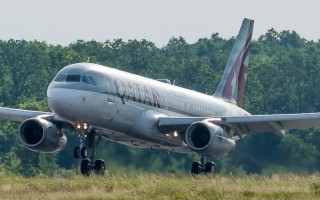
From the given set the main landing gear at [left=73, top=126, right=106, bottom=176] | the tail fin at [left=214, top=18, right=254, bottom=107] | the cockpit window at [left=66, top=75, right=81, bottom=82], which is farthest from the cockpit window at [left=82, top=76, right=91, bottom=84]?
the tail fin at [left=214, top=18, right=254, bottom=107]

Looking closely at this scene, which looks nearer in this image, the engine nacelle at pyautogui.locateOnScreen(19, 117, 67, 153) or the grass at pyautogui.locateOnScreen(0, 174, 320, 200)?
the grass at pyautogui.locateOnScreen(0, 174, 320, 200)

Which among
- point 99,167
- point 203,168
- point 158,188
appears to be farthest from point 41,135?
point 158,188

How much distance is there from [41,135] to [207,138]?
7.10 m

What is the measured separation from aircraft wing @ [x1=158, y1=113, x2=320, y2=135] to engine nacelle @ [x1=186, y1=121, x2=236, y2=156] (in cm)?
101

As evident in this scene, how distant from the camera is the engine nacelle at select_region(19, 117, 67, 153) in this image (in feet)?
224

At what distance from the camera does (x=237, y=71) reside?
266 ft

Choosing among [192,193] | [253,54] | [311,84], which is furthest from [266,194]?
[253,54]

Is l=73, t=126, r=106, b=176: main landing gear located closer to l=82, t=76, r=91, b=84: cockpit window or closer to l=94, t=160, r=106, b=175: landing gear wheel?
l=94, t=160, r=106, b=175: landing gear wheel

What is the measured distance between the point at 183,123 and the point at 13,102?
75541 millimetres

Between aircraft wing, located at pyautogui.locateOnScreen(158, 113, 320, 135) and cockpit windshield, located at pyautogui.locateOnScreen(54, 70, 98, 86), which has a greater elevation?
cockpit windshield, located at pyautogui.locateOnScreen(54, 70, 98, 86)

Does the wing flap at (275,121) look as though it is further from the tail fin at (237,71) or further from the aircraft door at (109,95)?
the tail fin at (237,71)

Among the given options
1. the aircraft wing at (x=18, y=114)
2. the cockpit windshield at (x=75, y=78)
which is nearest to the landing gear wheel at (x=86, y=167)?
the cockpit windshield at (x=75, y=78)

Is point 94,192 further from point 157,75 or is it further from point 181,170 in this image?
point 157,75

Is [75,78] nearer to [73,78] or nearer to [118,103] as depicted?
[73,78]
